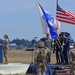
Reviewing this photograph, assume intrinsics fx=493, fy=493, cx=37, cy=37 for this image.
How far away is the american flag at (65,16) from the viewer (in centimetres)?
2633

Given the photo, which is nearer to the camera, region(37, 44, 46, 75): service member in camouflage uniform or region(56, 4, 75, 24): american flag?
region(37, 44, 46, 75): service member in camouflage uniform

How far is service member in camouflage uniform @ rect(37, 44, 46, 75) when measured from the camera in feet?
74.2

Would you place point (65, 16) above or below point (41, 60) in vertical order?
above

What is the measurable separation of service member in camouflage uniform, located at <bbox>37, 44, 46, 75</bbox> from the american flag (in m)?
4.10

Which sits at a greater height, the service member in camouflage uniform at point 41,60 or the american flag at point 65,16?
the american flag at point 65,16

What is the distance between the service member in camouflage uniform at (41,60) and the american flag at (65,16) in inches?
161

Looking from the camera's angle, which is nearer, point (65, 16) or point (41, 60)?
point (41, 60)

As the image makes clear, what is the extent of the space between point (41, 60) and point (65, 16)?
15.1 ft

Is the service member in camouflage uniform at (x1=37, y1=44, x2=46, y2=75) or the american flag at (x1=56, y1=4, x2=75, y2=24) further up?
the american flag at (x1=56, y1=4, x2=75, y2=24)

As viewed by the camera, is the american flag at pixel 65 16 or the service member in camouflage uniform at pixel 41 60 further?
the american flag at pixel 65 16

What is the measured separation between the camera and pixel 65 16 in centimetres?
2659

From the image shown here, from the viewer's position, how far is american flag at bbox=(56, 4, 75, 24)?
26328 mm

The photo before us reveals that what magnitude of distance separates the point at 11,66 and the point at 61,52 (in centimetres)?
355

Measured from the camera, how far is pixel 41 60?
22.8 metres
